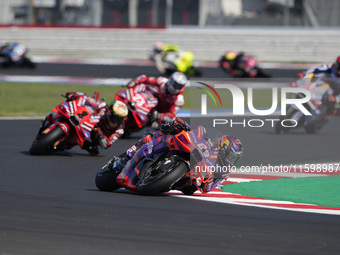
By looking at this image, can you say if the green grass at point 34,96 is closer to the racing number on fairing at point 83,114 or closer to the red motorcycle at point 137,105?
the red motorcycle at point 137,105

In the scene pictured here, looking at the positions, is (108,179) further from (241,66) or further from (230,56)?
(230,56)

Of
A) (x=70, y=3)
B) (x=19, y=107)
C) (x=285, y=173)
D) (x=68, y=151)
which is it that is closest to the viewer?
(x=285, y=173)

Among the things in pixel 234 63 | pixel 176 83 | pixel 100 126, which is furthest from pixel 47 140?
pixel 234 63

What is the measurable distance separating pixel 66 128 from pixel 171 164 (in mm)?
3773

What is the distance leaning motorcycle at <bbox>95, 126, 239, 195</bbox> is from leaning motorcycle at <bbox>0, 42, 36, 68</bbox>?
19810 millimetres

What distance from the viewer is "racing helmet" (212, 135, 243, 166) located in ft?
24.3

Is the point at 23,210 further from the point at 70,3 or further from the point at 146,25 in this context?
the point at 70,3

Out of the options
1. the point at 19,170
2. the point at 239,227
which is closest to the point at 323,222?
the point at 239,227

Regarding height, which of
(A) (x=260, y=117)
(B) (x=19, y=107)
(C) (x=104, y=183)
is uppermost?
(A) (x=260, y=117)

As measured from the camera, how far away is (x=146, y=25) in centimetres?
3134

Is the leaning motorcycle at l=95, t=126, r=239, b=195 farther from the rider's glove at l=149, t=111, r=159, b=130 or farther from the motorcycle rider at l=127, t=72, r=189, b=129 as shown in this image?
the motorcycle rider at l=127, t=72, r=189, b=129

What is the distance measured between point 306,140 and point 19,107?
885 centimetres

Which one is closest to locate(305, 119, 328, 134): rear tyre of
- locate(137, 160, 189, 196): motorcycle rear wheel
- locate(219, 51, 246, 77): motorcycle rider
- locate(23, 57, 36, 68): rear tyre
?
locate(137, 160, 189, 196): motorcycle rear wheel

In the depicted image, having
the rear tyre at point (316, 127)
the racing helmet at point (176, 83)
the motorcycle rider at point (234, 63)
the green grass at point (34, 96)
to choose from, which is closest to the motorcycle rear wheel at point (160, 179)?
the green grass at point (34, 96)
